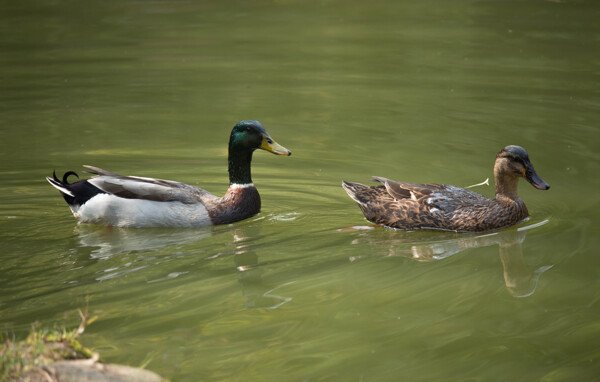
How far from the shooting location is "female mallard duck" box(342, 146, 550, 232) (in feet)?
27.1

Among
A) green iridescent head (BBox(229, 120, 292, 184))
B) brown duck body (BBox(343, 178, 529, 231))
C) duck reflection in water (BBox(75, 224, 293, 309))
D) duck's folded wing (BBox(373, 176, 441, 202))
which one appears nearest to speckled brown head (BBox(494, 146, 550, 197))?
brown duck body (BBox(343, 178, 529, 231))

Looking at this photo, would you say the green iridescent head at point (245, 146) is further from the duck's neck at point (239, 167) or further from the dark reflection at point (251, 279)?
the dark reflection at point (251, 279)

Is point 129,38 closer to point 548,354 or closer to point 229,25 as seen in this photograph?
point 229,25

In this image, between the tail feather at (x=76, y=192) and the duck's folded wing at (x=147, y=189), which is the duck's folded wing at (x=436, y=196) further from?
the tail feather at (x=76, y=192)

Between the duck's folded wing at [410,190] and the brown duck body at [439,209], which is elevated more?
the duck's folded wing at [410,190]

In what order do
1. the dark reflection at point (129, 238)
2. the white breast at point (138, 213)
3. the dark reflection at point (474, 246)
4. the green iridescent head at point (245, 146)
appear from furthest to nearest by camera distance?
the green iridescent head at point (245, 146), the white breast at point (138, 213), the dark reflection at point (129, 238), the dark reflection at point (474, 246)

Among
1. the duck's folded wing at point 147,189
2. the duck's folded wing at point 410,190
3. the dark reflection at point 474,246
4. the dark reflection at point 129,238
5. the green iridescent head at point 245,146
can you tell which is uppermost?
the green iridescent head at point 245,146

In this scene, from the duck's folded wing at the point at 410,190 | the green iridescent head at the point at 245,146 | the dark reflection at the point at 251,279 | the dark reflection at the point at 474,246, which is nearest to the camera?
the dark reflection at the point at 251,279

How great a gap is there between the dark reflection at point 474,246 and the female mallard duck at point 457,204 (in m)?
0.12

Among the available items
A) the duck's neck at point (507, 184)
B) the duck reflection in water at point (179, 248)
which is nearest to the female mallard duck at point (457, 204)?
the duck's neck at point (507, 184)

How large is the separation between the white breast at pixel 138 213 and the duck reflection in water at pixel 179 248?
0.09m

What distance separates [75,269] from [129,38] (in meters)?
12.8

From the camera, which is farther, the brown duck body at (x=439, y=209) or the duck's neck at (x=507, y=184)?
the duck's neck at (x=507, y=184)

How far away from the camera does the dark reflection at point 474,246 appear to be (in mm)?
7191
